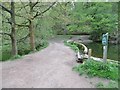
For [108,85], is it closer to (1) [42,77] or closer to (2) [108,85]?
(2) [108,85]

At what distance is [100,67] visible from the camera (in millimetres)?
8398

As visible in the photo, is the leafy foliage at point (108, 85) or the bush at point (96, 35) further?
the bush at point (96, 35)


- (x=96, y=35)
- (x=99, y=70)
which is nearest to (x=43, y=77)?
(x=99, y=70)

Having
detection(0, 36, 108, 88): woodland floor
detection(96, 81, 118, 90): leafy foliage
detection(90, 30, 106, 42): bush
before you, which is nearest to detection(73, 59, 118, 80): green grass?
detection(0, 36, 108, 88): woodland floor

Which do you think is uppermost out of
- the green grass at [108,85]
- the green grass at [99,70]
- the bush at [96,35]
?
the bush at [96,35]

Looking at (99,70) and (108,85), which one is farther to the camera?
(99,70)

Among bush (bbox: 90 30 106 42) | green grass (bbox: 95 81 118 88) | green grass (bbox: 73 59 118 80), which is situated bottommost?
green grass (bbox: 95 81 118 88)

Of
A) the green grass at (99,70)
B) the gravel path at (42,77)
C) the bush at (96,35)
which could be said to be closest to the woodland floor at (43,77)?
the gravel path at (42,77)

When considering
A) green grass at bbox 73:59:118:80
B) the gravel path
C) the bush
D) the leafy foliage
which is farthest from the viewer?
the bush

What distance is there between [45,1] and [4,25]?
3.44 metres

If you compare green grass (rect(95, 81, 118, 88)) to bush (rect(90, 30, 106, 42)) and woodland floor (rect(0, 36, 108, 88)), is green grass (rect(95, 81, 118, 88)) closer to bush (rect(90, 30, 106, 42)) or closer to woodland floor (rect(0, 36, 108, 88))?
woodland floor (rect(0, 36, 108, 88))

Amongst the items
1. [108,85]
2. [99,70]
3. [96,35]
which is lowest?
[108,85]

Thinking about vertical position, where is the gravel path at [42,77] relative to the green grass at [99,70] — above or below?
below

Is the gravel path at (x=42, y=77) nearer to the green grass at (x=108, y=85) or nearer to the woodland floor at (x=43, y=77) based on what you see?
the woodland floor at (x=43, y=77)
